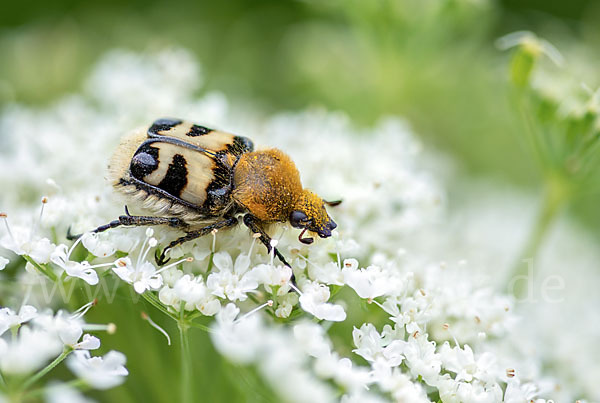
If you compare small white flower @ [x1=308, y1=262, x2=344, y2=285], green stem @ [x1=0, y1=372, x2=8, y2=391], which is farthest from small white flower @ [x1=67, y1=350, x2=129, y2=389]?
small white flower @ [x1=308, y1=262, x2=344, y2=285]

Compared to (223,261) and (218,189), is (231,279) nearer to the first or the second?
(223,261)

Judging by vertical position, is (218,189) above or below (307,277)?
above

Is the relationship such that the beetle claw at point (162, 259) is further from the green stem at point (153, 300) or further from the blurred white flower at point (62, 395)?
the blurred white flower at point (62, 395)

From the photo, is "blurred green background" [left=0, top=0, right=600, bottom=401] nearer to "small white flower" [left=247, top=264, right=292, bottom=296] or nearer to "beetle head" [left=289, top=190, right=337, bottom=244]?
"beetle head" [left=289, top=190, right=337, bottom=244]

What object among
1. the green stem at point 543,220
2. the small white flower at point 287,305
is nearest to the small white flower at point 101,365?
the small white flower at point 287,305

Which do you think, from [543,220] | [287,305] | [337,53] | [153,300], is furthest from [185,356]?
[337,53]
